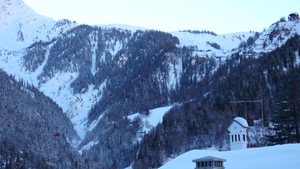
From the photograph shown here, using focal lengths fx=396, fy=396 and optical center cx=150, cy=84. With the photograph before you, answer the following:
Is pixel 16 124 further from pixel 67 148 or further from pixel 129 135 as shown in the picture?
pixel 129 135

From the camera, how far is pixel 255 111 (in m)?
101

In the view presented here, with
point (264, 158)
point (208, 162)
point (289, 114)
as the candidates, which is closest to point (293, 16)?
point (289, 114)

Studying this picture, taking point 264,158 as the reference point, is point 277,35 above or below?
above

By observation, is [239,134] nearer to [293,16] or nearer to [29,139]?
[293,16]

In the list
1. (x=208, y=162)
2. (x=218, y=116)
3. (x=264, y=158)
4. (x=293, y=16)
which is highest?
(x=293, y=16)

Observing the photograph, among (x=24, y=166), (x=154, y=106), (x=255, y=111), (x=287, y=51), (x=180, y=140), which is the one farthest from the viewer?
(x=154, y=106)

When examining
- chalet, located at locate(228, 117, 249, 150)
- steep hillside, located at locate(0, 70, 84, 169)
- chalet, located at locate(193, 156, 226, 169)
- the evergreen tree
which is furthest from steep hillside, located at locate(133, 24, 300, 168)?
chalet, located at locate(193, 156, 226, 169)

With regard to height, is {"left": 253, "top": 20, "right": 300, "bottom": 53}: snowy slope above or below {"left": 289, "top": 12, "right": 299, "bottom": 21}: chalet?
below

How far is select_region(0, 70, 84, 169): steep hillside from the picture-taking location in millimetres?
156375

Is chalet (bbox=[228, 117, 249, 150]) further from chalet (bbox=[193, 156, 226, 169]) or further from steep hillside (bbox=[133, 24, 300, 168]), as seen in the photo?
steep hillside (bbox=[133, 24, 300, 168])

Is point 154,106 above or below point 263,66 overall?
below

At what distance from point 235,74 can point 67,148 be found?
8042cm

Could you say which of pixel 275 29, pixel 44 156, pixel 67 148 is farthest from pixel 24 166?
pixel 275 29

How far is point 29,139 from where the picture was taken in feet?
562
